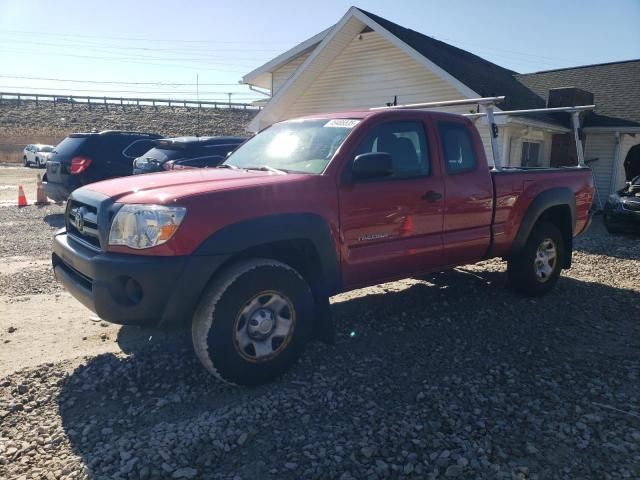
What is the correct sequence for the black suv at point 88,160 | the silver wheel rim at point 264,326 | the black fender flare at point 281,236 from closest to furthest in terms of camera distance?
the black fender flare at point 281,236 → the silver wheel rim at point 264,326 → the black suv at point 88,160

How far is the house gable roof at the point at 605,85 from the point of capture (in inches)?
600

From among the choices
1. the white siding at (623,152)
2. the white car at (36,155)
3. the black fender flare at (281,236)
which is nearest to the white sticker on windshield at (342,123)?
the black fender flare at (281,236)

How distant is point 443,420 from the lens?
3166mm

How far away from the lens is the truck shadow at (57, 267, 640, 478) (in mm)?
2850

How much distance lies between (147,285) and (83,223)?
3.11 feet

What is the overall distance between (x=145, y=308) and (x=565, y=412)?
2.80 m

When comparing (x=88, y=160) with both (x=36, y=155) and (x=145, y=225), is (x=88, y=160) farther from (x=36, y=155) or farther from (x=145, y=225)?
(x=36, y=155)

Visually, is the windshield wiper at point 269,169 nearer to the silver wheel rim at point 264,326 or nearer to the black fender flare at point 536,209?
the silver wheel rim at point 264,326

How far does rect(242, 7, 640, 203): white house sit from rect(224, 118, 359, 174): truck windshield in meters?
8.18

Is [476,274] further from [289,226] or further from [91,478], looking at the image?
[91,478]

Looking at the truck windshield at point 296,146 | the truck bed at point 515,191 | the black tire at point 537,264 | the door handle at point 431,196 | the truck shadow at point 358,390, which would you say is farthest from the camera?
the black tire at point 537,264

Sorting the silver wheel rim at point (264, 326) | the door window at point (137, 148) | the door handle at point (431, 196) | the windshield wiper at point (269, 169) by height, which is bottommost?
the silver wheel rim at point (264, 326)

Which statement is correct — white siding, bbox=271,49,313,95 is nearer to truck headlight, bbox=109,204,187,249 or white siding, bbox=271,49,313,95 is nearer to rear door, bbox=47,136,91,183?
rear door, bbox=47,136,91,183

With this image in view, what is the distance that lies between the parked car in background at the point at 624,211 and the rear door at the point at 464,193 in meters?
7.41
